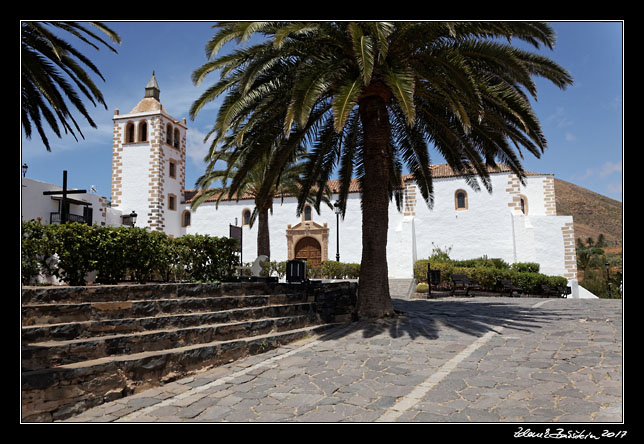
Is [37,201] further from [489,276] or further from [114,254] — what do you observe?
[489,276]

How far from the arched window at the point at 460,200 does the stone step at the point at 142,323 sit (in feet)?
70.6

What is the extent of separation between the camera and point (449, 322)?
31.3 feet

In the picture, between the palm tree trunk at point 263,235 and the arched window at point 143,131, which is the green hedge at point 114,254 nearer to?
the palm tree trunk at point 263,235

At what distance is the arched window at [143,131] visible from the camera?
33.7 m

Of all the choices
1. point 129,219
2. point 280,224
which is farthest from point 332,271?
point 129,219

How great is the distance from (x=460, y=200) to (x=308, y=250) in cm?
1047

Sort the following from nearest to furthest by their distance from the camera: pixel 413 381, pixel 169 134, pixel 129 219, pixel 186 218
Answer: pixel 413 381 → pixel 129 219 → pixel 186 218 → pixel 169 134

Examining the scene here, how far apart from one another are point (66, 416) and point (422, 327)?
20.7 feet

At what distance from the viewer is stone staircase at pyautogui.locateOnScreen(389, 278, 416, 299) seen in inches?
717

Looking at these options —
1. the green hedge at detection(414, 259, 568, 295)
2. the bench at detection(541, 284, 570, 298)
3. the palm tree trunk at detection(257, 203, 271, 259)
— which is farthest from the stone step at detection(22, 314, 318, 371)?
the bench at detection(541, 284, 570, 298)

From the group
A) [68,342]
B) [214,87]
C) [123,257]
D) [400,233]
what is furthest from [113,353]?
[400,233]

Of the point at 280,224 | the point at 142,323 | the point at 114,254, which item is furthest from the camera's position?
the point at 280,224

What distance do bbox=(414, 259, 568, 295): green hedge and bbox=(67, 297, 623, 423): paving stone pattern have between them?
34.8 feet

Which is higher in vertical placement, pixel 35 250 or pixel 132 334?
pixel 35 250
